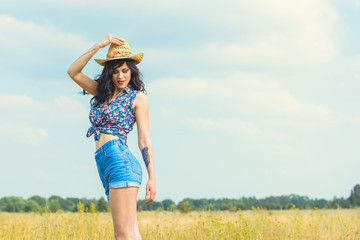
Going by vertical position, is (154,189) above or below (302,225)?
above

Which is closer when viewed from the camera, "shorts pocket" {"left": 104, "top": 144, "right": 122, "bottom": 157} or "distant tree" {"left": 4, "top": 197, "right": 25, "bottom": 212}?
"shorts pocket" {"left": 104, "top": 144, "right": 122, "bottom": 157}

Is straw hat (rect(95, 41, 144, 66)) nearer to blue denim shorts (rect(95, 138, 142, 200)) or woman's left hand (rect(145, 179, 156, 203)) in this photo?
blue denim shorts (rect(95, 138, 142, 200))

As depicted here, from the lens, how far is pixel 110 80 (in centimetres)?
442

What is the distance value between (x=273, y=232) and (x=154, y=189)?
14.6 ft

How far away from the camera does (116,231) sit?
3.93 metres

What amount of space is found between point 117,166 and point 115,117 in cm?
57

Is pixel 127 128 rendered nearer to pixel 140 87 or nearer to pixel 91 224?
pixel 140 87

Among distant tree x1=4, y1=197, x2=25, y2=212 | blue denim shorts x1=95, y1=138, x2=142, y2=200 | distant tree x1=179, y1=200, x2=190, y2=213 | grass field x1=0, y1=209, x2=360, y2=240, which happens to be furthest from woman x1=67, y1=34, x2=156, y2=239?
distant tree x1=179, y1=200, x2=190, y2=213

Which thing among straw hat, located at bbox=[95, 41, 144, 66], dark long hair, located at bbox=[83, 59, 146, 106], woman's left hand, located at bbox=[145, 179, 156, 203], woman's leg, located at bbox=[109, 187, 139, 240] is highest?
straw hat, located at bbox=[95, 41, 144, 66]

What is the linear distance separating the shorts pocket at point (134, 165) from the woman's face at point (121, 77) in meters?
0.83

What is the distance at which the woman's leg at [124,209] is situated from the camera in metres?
3.81

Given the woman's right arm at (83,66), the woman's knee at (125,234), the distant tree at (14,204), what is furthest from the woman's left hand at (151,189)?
the distant tree at (14,204)

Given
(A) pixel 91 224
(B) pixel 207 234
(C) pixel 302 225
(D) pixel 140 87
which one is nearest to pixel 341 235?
(C) pixel 302 225

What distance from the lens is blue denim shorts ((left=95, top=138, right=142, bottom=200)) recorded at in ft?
12.5
